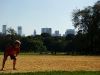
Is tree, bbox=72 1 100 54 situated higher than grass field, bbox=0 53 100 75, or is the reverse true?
tree, bbox=72 1 100 54

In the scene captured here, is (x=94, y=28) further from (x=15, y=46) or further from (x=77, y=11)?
(x=15, y=46)

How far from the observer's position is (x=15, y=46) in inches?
543

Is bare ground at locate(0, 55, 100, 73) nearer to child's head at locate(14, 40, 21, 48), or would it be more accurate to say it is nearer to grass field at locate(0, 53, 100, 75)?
grass field at locate(0, 53, 100, 75)

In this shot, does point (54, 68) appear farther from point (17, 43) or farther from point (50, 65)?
point (17, 43)

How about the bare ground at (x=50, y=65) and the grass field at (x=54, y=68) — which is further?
the bare ground at (x=50, y=65)

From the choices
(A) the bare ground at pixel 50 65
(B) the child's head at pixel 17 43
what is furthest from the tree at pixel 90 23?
(B) the child's head at pixel 17 43

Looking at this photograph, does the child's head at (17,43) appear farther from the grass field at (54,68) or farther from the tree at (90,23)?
the tree at (90,23)

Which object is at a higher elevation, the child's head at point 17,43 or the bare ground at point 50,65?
the child's head at point 17,43

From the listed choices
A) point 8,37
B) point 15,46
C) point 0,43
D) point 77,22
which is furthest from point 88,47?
point 15,46

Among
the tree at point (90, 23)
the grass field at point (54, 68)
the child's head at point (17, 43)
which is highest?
the tree at point (90, 23)

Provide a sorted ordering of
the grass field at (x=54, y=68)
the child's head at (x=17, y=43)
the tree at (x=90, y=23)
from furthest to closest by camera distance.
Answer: the tree at (x=90, y=23)
the child's head at (x=17, y=43)
the grass field at (x=54, y=68)

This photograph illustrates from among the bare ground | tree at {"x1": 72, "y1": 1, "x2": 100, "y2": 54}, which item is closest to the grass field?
the bare ground

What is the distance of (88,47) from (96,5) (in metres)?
10.7

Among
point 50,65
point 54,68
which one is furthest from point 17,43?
point 50,65
